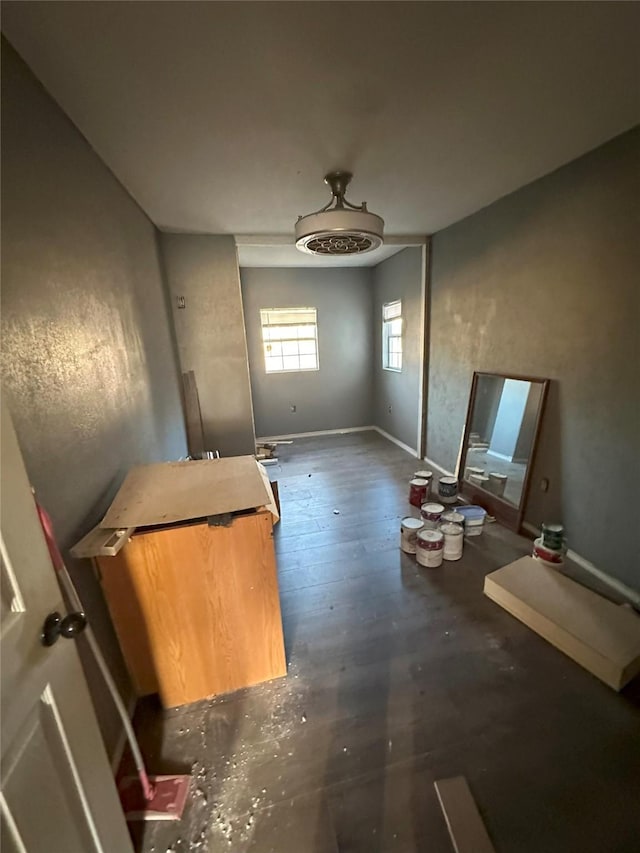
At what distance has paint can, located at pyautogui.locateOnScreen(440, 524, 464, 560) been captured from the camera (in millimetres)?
2205

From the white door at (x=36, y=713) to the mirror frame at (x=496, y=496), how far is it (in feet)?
8.28

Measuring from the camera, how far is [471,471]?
3004 millimetres

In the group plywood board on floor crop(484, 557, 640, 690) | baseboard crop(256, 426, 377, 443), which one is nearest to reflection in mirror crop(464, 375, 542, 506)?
plywood board on floor crop(484, 557, 640, 690)

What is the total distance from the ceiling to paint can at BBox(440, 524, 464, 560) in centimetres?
211

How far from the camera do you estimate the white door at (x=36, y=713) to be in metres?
0.57

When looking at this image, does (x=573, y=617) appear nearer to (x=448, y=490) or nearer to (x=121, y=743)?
(x=448, y=490)

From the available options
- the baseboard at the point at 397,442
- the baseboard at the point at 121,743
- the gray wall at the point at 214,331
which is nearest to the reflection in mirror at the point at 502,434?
the baseboard at the point at 397,442

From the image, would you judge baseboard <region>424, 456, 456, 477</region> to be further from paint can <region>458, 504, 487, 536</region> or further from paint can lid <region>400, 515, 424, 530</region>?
paint can lid <region>400, 515, 424, 530</region>

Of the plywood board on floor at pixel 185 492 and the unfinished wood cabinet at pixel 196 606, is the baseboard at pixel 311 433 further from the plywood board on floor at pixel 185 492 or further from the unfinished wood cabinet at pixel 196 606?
the unfinished wood cabinet at pixel 196 606

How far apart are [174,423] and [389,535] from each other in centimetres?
191

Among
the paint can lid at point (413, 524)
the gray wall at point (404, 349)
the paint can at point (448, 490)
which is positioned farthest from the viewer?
the gray wall at point (404, 349)

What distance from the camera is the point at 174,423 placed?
9.30 ft

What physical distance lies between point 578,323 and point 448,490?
1437 mm

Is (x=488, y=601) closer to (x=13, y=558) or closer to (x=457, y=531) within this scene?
(x=457, y=531)
